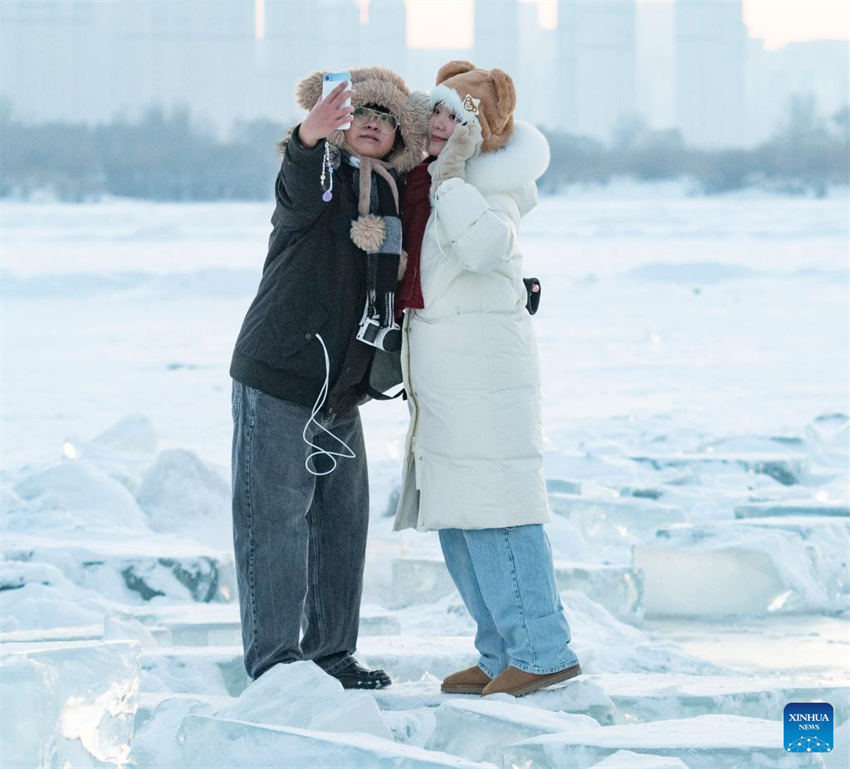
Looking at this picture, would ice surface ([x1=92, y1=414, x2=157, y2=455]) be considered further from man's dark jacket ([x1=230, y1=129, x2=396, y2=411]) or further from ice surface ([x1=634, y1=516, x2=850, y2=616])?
man's dark jacket ([x1=230, y1=129, x2=396, y2=411])

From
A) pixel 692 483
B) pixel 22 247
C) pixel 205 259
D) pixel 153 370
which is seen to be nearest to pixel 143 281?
pixel 205 259

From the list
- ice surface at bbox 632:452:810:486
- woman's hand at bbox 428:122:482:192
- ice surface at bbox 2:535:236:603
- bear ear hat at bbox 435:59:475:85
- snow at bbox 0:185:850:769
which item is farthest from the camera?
ice surface at bbox 632:452:810:486

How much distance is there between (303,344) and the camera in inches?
100

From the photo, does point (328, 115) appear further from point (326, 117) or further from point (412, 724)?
Result: point (412, 724)

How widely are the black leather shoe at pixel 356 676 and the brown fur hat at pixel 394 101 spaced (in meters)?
0.99

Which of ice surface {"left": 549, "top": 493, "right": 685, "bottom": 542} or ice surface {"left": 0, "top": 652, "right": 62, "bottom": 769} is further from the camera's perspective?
ice surface {"left": 549, "top": 493, "right": 685, "bottom": 542}

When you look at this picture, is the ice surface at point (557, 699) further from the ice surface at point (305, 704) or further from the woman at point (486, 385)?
the ice surface at point (305, 704)

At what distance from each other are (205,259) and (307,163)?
1961cm

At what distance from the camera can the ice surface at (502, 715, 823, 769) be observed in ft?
7.03

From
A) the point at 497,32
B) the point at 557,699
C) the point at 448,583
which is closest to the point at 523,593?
the point at 557,699

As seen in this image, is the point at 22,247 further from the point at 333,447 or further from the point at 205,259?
the point at 333,447

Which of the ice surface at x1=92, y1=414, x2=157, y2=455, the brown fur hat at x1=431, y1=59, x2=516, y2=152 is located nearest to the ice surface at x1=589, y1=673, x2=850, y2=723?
the brown fur hat at x1=431, y1=59, x2=516, y2=152

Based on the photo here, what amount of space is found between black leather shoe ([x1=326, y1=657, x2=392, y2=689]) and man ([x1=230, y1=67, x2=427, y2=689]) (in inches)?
5.0

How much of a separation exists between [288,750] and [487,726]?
0.36 m
